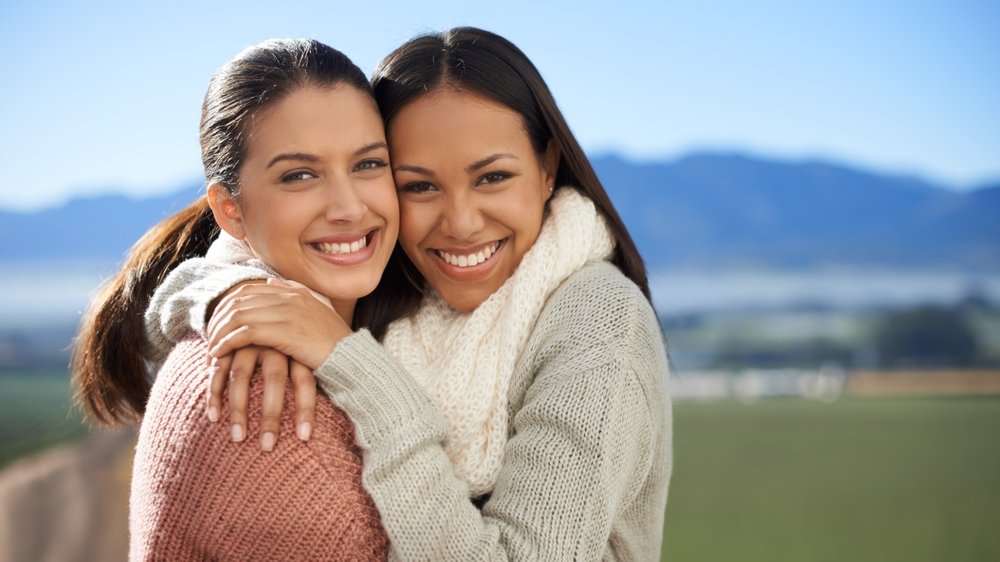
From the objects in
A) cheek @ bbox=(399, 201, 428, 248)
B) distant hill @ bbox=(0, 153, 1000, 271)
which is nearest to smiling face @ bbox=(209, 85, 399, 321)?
cheek @ bbox=(399, 201, 428, 248)

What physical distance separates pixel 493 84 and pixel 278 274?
59 centimetres

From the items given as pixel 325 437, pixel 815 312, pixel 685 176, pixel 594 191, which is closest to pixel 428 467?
pixel 325 437

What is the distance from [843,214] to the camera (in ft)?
47.4

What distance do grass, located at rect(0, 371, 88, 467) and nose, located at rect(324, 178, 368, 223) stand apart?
204 inches

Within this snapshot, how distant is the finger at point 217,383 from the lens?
4.85 feet

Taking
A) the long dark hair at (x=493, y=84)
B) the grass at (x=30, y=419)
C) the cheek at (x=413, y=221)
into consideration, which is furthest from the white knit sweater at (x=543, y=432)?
the grass at (x=30, y=419)

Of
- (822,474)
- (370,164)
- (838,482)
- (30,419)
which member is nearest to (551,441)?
(370,164)

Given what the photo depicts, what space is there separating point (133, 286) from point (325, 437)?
77 centimetres

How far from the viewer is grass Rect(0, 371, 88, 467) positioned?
6578 millimetres

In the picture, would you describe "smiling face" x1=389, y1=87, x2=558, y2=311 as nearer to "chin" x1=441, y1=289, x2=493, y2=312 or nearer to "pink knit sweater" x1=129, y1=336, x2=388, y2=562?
"chin" x1=441, y1=289, x2=493, y2=312

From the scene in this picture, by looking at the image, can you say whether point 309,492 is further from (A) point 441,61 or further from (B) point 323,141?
Result: (A) point 441,61

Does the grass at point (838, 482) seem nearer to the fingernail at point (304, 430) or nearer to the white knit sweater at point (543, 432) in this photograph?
the white knit sweater at point (543, 432)

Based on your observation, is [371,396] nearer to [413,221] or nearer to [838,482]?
[413,221]

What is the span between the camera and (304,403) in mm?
1465
